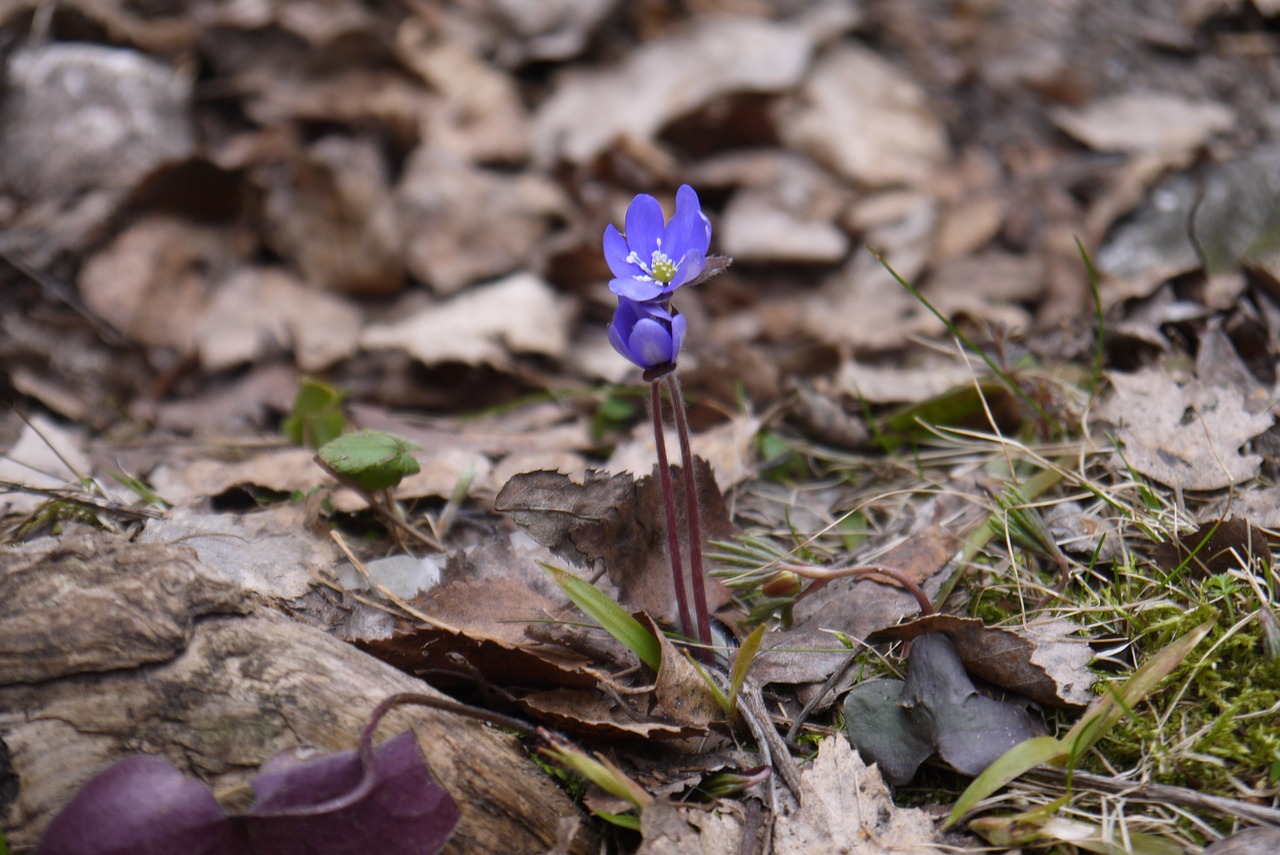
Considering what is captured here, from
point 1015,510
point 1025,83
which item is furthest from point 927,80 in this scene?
point 1015,510

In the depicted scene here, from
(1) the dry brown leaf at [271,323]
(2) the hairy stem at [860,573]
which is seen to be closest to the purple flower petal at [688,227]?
(2) the hairy stem at [860,573]

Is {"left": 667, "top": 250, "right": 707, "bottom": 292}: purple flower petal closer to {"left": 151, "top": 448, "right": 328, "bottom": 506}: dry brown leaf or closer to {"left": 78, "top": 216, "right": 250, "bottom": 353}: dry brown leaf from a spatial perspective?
{"left": 151, "top": 448, "right": 328, "bottom": 506}: dry brown leaf

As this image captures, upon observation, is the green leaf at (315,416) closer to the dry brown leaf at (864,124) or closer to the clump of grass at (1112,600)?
the clump of grass at (1112,600)

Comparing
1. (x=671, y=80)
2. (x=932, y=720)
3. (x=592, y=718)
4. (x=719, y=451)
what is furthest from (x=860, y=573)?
(x=671, y=80)

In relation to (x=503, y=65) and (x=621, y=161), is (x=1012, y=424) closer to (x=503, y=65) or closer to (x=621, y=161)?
(x=621, y=161)

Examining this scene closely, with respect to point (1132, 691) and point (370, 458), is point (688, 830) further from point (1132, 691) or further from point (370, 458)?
point (370, 458)
